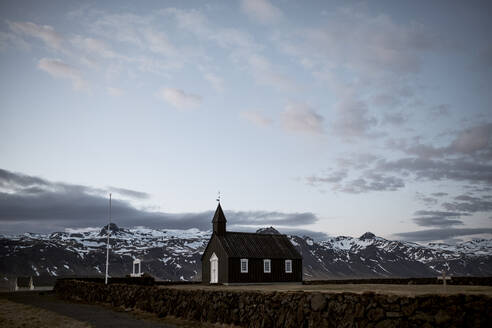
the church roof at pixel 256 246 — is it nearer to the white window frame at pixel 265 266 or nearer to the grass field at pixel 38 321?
the white window frame at pixel 265 266

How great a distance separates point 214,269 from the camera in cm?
5650

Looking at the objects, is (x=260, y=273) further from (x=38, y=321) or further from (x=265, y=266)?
(x=38, y=321)

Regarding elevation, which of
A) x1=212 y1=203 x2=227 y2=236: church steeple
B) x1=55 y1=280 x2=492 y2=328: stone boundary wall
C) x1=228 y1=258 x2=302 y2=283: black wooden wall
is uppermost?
x1=212 y1=203 x2=227 y2=236: church steeple

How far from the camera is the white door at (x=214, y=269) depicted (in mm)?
55750

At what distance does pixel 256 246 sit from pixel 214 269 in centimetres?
586

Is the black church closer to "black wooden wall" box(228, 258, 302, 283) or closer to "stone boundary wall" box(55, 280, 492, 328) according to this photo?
"black wooden wall" box(228, 258, 302, 283)

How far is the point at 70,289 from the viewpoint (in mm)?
39250

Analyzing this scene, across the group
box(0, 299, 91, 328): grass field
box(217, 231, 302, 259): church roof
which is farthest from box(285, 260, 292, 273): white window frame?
box(0, 299, 91, 328): grass field

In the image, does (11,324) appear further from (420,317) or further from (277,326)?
(420,317)

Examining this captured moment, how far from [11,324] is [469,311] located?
1642cm

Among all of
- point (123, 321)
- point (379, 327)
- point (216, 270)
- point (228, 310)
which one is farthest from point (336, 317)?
point (216, 270)

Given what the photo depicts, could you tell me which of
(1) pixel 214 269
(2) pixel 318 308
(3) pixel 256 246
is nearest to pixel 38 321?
(2) pixel 318 308

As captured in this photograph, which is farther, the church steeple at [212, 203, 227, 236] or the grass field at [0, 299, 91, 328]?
the church steeple at [212, 203, 227, 236]

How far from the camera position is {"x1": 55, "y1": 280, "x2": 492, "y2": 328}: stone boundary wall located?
1141 centimetres
